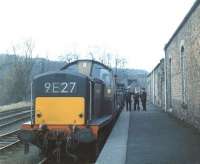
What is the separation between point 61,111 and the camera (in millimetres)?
12859

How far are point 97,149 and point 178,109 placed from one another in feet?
41.4

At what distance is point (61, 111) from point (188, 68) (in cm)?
950

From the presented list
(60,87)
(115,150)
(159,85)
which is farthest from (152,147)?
(159,85)

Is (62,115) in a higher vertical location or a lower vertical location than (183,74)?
lower

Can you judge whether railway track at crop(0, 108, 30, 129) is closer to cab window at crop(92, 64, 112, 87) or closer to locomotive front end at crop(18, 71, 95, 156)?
cab window at crop(92, 64, 112, 87)

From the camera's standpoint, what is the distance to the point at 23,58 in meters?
83.6

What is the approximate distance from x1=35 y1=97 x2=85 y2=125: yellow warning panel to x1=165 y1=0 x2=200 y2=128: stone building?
22.0ft

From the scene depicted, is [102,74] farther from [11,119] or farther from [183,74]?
[11,119]

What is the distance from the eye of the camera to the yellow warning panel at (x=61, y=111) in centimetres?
1277

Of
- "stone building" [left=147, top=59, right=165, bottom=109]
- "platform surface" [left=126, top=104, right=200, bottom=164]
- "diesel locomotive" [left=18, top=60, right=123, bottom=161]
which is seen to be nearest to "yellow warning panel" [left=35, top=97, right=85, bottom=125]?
"diesel locomotive" [left=18, top=60, right=123, bottom=161]

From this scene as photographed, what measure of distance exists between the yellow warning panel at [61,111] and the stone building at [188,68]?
264 inches

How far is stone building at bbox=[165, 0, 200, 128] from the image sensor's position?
59.1 feet

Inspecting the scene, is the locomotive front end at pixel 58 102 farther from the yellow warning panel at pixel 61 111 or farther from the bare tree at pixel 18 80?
the bare tree at pixel 18 80

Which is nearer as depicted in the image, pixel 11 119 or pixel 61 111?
pixel 61 111
